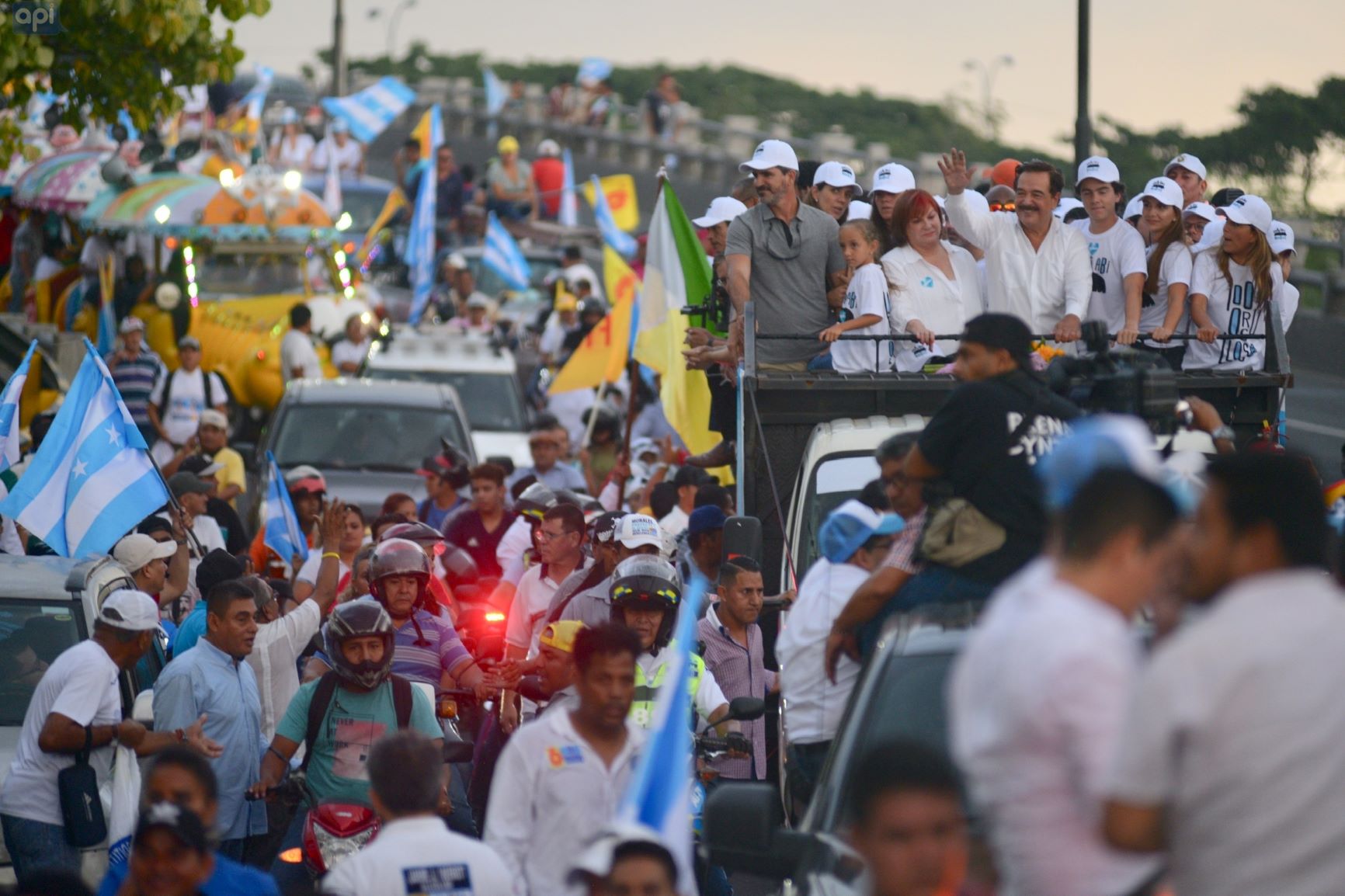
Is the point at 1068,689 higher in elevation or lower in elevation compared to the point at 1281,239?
higher

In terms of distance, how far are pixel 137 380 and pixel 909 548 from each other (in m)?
14.2

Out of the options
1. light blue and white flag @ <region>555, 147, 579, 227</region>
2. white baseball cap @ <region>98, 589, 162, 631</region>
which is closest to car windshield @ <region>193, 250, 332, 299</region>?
light blue and white flag @ <region>555, 147, 579, 227</region>

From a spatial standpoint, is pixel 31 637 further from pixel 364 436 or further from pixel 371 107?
pixel 371 107

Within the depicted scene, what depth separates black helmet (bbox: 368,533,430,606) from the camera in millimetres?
9188

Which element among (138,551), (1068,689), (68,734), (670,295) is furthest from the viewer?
(670,295)

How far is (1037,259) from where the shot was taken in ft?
35.4

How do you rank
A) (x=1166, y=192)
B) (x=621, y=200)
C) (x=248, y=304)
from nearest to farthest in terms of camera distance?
(x=1166, y=192) < (x=621, y=200) < (x=248, y=304)

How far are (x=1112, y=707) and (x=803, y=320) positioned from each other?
7.73m

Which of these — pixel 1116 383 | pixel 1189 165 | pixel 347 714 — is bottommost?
pixel 347 714

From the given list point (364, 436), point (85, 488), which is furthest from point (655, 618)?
point (364, 436)

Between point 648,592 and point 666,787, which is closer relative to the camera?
point 666,787

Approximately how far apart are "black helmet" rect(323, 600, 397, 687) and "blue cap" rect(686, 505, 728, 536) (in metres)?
2.37

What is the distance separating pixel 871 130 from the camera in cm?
6669

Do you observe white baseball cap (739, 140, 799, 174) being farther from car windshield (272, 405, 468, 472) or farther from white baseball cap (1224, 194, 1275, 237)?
car windshield (272, 405, 468, 472)
